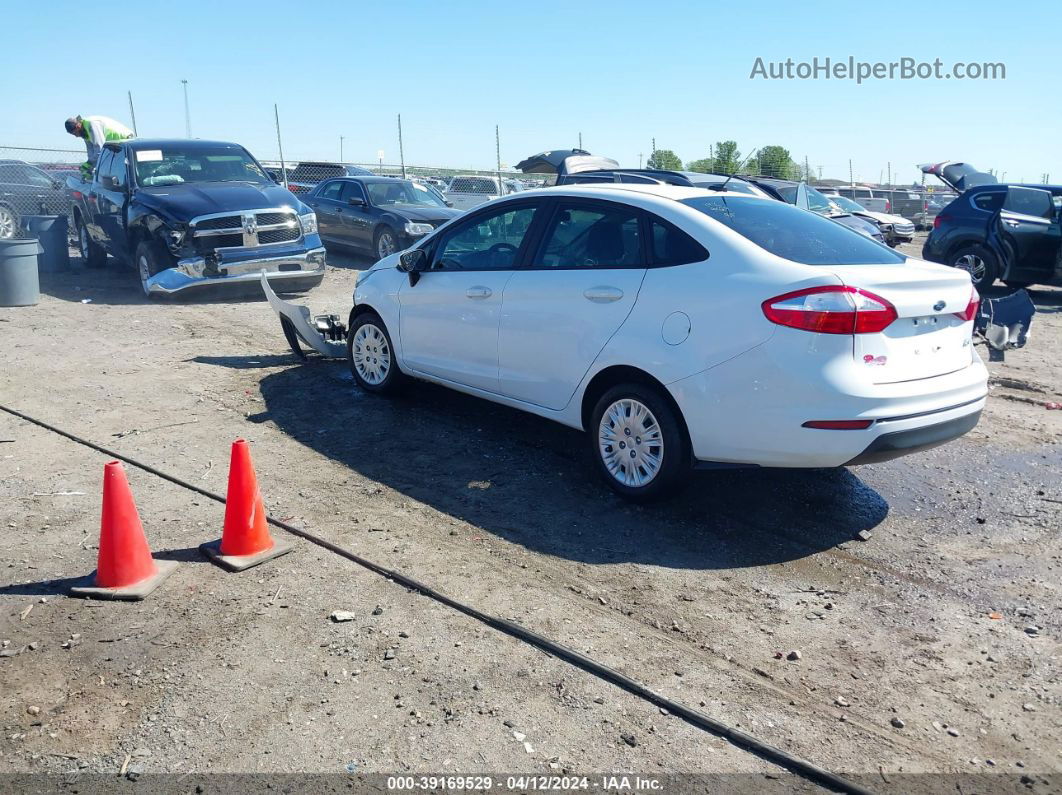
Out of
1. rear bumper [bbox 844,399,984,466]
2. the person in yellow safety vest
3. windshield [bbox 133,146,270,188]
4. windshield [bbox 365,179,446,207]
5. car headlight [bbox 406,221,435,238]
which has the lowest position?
rear bumper [bbox 844,399,984,466]

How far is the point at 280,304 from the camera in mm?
8469

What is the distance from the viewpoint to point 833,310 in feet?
14.4

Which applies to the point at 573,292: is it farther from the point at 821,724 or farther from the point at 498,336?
the point at 821,724

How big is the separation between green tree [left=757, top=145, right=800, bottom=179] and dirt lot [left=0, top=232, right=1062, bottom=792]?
30775 mm

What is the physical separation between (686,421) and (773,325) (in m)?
0.72

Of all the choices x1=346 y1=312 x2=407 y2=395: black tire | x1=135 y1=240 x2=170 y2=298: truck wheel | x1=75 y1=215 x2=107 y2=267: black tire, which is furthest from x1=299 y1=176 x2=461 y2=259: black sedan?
x1=346 y1=312 x2=407 y2=395: black tire

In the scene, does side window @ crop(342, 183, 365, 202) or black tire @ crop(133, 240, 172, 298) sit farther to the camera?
side window @ crop(342, 183, 365, 202)

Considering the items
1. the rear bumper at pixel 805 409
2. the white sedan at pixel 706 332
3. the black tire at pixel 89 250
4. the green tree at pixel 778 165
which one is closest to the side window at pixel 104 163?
the black tire at pixel 89 250

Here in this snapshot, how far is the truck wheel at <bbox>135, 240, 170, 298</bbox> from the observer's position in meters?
11.9

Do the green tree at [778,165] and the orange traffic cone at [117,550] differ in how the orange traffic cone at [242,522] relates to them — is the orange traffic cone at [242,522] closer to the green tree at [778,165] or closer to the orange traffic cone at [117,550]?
the orange traffic cone at [117,550]

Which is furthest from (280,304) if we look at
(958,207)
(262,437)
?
(958,207)

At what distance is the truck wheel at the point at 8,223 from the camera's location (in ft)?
53.3

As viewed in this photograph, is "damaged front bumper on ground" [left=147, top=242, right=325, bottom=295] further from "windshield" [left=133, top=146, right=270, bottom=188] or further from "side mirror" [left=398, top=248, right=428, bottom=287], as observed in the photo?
"side mirror" [left=398, top=248, right=428, bottom=287]

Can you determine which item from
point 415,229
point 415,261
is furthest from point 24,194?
point 415,261
